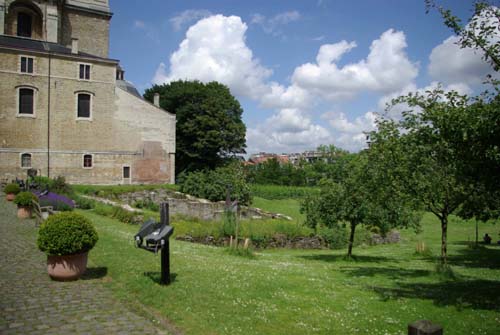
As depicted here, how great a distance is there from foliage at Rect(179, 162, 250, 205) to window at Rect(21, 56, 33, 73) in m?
17.7

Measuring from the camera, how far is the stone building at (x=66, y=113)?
36500 millimetres

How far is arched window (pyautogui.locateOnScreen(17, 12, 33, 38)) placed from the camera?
144ft

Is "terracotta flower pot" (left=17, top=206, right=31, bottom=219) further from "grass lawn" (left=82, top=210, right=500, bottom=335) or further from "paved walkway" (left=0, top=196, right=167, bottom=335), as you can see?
"paved walkway" (left=0, top=196, right=167, bottom=335)

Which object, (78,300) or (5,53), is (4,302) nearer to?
(78,300)

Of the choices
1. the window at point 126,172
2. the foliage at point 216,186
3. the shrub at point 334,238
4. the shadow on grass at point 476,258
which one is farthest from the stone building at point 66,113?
the shadow on grass at point 476,258

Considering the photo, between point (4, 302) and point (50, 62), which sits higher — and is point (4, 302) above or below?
below

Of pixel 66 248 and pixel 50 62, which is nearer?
pixel 66 248

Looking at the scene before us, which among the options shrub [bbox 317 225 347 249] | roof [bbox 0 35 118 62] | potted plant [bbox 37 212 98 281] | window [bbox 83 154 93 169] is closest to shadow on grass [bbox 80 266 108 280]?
potted plant [bbox 37 212 98 281]

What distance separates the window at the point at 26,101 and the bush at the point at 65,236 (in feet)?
112

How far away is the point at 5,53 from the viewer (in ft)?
117

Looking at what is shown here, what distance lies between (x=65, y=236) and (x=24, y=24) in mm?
45128

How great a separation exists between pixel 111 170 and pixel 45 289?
3511 centimetres

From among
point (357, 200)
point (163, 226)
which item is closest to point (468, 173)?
point (163, 226)

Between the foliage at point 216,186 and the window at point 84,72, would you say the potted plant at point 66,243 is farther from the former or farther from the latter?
the window at point 84,72
